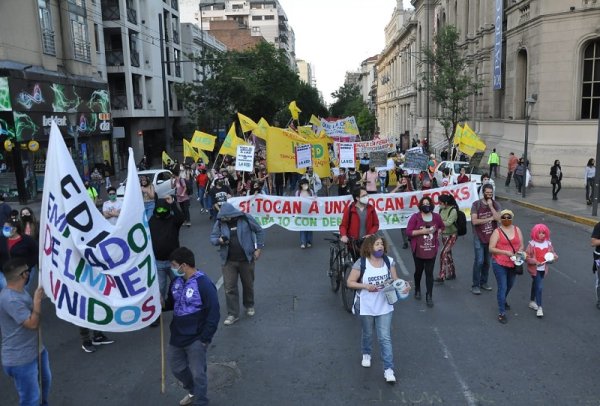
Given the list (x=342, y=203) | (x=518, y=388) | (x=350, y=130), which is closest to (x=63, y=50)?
(x=350, y=130)

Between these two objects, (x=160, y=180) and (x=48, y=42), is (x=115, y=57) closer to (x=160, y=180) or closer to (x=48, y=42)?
(x=48, y=42)

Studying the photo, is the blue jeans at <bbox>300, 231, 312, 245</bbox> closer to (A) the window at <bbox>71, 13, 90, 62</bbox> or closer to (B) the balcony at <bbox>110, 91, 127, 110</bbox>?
(A) the window at <bbox>71, 13, 90, 62</bbox>

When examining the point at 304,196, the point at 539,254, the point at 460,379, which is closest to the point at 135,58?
the point at 304,196

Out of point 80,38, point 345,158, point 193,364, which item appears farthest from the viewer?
point 80,38

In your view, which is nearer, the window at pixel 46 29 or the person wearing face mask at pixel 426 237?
the person wearing face mask at pixel 426 237

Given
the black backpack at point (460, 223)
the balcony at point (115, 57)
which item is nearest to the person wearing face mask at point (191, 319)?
the black backpack at point (460, 223)

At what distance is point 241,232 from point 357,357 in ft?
7.55

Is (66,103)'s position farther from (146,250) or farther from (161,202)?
(146,250)

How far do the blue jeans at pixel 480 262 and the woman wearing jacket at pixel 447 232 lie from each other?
1.44 ft

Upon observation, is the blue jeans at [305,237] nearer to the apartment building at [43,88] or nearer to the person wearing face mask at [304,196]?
the person wearing face mask at [304,196]

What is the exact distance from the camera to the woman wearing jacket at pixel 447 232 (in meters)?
8.94

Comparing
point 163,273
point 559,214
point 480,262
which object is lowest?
point 559,214

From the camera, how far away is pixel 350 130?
29.5m

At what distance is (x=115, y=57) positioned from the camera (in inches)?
1421
